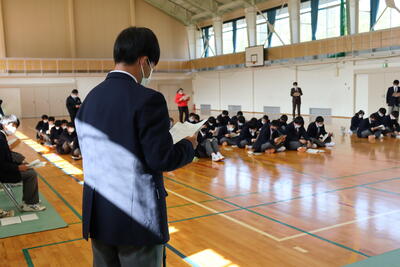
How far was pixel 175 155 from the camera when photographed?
174cm

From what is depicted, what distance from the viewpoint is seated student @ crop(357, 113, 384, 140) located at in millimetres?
12686

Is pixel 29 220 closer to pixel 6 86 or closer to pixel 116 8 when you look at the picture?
pixel 6 86

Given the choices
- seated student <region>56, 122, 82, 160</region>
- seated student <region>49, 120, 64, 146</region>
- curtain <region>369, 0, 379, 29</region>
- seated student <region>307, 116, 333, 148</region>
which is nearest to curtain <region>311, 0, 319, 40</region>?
curtain <region>369, 0, 379, 29</region>

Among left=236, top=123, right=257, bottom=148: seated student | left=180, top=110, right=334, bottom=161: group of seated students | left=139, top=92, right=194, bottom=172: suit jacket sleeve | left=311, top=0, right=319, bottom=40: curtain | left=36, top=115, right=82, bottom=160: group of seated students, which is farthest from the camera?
left=311, top=0, right=319, bottom=40: curtain

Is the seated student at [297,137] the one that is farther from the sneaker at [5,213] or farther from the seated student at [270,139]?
the sneaker at [5,213]

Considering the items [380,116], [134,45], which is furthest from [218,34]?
[134,45]

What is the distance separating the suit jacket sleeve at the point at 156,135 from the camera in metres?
1.67

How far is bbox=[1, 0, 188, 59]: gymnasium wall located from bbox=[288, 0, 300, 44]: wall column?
11.4 meters

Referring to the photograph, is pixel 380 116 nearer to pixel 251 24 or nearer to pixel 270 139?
pixel 270 139

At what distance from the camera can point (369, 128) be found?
12.9 meters

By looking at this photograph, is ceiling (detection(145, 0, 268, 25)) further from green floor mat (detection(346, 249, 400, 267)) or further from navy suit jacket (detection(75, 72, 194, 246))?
navy suit jacket (detection(75, 72, 194, 246))

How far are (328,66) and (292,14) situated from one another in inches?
137

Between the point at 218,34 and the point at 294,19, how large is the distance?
673 cm

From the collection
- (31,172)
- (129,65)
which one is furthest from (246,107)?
(129,65)
